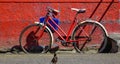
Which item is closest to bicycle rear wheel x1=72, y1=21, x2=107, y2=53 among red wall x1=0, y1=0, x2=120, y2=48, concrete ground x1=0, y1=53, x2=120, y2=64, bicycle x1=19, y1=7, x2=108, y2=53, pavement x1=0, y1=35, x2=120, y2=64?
bicycle x1=19, y1=7, x2=108, y2=53

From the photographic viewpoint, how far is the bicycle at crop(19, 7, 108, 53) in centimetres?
957

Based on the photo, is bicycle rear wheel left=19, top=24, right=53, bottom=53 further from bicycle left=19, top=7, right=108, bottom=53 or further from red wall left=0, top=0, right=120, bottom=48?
red wall left=0, top=0, right=120, bottom=48

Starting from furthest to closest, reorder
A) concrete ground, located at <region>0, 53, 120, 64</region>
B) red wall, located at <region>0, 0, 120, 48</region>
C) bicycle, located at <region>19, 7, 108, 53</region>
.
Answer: red wall, located at <region>0, 0, 120, 48</region> → bicycle, located at <region>19, 7, 108, 53</region> → concrete ground, located at <region>0, 53, 120, 64</region>

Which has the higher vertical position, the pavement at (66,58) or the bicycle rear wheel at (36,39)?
the bicycle rear wheel at (36,39)

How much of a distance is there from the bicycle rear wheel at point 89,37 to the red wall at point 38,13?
0.27 m

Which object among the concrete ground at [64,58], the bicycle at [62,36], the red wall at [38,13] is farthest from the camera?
the red wall at [38,13]

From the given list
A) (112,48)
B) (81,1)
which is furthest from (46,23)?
(112,48)

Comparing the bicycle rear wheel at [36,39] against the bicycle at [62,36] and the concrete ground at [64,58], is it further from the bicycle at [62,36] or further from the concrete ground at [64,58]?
the concrete ground at [64,58]

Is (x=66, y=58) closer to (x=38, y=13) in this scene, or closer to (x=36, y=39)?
(x=36, y=39)

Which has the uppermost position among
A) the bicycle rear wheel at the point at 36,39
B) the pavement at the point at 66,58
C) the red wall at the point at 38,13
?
the red wall at the point at 38,13

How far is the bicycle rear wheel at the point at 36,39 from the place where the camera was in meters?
9.58

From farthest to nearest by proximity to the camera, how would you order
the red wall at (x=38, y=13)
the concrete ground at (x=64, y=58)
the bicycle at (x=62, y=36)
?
the red wall at (x=38, y=13) < the bicycle at (x=62, y=36) < the concrete ground at (x=64, y=58)

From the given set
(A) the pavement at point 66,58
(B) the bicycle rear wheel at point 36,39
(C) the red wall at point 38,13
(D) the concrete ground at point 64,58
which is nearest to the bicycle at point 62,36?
(B) the bicycle rear wheel at point 36,39

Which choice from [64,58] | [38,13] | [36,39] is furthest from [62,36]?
[64,58]
